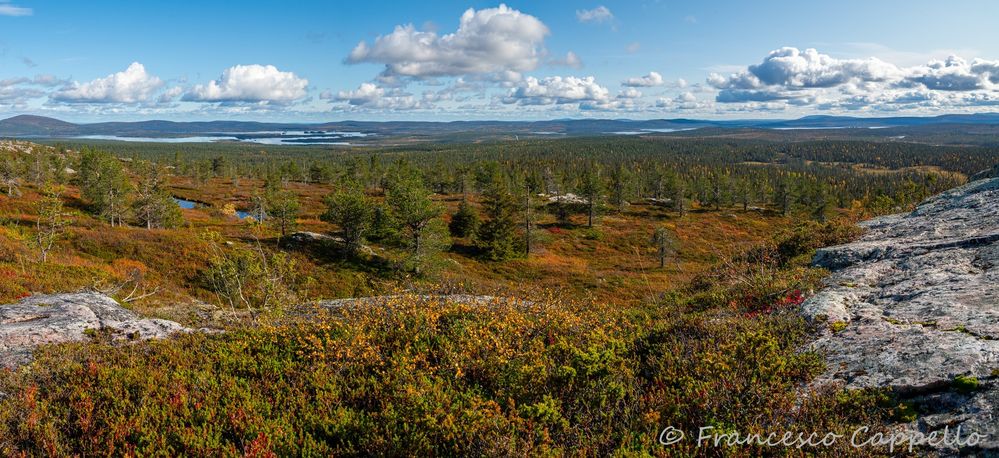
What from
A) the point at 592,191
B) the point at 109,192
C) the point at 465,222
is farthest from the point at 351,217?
the point at 592,191

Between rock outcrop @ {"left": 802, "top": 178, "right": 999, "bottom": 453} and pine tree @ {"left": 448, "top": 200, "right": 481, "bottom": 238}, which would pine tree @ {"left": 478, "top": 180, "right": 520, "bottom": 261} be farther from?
rock outcrop @ {"left": 802, "top": 178, "right": 999, "bottom": 453}

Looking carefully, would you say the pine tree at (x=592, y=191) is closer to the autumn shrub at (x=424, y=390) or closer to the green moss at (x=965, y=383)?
the autumn shrub at (x=424, y=390)

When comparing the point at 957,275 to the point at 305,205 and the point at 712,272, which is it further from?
the point at 305,205

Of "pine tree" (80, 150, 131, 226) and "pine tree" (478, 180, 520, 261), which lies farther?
"pine tree" (80, 150, 131, 226)

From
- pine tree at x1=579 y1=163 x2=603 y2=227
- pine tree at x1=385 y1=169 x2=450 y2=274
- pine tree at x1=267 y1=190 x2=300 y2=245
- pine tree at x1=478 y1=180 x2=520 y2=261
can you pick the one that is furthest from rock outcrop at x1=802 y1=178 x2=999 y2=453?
pine tree at x1=579 y1=163 x2=603 y2=227

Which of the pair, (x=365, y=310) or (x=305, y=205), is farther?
(x=305, y=205)

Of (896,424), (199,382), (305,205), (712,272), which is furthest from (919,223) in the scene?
(305,205)
